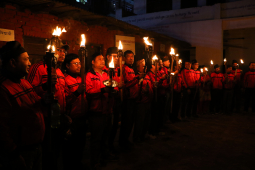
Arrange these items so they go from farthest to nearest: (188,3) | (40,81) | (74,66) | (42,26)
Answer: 1. (188,3)
2. (42,26)
3. (74,66)
4. (40,81)

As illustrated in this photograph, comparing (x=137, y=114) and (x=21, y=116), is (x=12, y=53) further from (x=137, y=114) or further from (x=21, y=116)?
(x=137, y=114)

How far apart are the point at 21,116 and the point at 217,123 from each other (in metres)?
7.43

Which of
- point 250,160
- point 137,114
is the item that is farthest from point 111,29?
point 250,160

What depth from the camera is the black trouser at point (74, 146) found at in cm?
348

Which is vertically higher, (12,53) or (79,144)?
(12,53)

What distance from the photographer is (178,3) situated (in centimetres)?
1747

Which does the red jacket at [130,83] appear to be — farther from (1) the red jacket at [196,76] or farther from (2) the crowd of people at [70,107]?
(1) the red jacket at [196,76]

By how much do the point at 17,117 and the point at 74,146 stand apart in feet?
5.46

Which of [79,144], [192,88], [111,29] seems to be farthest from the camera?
[111,29]

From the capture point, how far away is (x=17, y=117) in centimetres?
203

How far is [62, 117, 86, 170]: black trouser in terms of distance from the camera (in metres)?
3.48

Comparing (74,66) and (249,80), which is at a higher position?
(74,66)

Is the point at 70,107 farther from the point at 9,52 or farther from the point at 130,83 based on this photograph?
the point at 130,83

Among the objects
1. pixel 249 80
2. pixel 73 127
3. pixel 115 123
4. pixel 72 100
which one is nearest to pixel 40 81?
pixel 72 100
